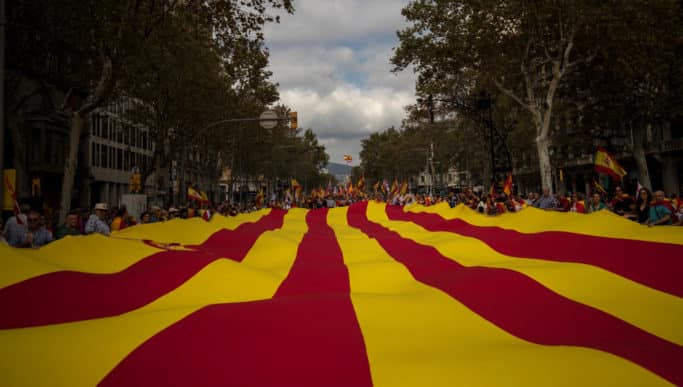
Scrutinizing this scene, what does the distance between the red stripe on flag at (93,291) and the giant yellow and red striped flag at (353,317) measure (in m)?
0.02

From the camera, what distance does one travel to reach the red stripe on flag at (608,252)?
454 cm

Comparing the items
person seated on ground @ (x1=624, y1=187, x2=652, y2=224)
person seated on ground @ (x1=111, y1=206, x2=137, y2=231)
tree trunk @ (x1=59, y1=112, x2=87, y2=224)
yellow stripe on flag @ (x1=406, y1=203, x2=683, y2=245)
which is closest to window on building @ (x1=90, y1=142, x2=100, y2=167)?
tree trunk @ (x1=59, y1=112, x2=87, y2=224)

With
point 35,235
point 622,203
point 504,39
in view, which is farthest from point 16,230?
point 504,39

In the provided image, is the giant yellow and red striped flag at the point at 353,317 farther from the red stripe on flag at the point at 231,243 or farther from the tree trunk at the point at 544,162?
the tree trunk at the point at 544,162

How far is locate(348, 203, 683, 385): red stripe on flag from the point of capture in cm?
286

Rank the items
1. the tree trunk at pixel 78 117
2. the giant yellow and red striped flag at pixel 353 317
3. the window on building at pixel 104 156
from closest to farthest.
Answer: the giant yellow and red striped flag at pixel 353 317, the tree trunk at pixel 78 117, the window on building at pixel 104 156

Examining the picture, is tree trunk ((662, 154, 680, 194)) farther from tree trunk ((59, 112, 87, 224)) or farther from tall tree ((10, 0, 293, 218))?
tree trunk ((59, 112, 87, 224))

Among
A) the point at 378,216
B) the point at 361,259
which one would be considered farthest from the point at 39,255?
the point at 378,216

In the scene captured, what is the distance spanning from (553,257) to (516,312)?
8.08ft

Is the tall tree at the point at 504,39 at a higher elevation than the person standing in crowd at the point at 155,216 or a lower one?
→ higher

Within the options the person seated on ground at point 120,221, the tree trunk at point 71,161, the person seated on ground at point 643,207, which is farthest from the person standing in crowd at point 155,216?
the person seated on ground at point 643,207

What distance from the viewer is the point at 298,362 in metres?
2.71

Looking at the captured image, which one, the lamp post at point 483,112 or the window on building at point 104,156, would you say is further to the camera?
the window on building at point 104,156

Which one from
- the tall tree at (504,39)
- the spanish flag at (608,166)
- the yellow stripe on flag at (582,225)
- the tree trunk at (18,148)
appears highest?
the tall tree at (504,39)
